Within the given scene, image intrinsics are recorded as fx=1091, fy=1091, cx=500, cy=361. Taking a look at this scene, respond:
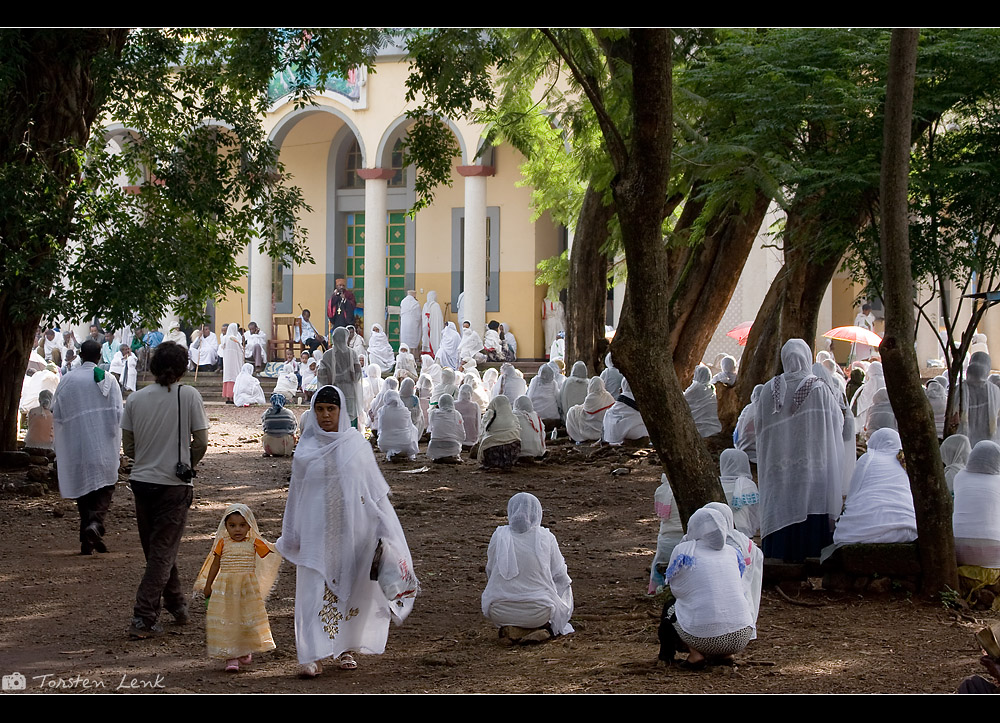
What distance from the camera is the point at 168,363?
20.2 feet

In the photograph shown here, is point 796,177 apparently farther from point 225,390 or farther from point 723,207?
point 225,390

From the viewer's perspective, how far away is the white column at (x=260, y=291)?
27.7 m

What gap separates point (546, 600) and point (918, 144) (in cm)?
510

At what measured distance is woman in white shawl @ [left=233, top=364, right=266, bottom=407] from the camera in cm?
2175

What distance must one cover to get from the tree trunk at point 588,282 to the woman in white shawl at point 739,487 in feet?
24.9

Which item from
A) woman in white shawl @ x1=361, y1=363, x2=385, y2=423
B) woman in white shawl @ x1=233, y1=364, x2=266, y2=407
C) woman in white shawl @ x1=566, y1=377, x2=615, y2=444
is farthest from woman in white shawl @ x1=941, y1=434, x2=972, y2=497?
woman in white shawl @ x1=233, y1=364, x2=266, y2=407

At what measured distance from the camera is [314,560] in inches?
206

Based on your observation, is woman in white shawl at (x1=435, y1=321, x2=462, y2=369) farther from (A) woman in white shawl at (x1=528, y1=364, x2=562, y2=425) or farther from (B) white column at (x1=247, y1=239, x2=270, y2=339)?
(A) woman in white shawl at (x1=528, y1=364, x2=562, y2=425)

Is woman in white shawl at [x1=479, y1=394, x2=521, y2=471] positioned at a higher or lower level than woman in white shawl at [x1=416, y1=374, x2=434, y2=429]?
lower

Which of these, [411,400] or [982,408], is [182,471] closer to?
[982,408]

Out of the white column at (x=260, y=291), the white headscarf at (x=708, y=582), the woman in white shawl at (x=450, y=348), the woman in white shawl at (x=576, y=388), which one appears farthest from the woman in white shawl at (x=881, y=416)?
the white column at (x=260, y=291)

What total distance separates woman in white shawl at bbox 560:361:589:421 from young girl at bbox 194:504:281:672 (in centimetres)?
1020

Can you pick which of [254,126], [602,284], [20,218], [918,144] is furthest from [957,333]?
[20,218]
